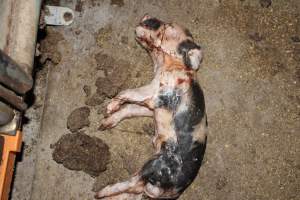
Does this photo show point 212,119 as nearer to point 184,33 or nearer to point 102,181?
point 184,33

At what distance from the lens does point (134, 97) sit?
3531 mm

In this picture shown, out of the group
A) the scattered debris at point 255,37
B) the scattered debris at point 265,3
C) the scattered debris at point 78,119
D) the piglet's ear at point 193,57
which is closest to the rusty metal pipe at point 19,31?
the scattered debris at point 78,119

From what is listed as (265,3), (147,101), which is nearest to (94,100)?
(147,101)

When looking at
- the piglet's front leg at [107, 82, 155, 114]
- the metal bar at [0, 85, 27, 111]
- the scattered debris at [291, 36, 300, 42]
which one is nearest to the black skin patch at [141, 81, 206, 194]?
the piglet's front leg at [107, 82, 155, 114]

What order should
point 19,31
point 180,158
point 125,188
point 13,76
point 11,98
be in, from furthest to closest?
point 125,188
point 180,158
point 19,31
point 11,98
point 13,76

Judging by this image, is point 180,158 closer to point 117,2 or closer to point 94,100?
point 94,100

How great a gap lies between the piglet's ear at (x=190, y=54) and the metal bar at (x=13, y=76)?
1308mm

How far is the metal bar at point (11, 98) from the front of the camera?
2.70 meters

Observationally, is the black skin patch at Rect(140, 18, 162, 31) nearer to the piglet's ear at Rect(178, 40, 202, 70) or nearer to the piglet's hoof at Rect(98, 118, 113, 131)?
the piglet's ear at Rect(178, 40, 202, 70)

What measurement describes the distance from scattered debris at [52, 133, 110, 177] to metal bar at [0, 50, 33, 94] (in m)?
0.92

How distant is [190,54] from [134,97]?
1.98ft

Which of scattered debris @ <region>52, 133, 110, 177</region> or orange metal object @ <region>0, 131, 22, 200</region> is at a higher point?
orange metal object @ <region>0, 131, 22, 200</region>

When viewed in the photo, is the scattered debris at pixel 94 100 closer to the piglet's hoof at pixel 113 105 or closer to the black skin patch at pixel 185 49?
the piglet's hoof at pixel 113 105

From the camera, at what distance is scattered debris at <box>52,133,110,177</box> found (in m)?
3.61
